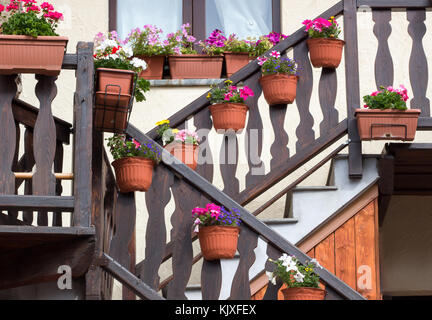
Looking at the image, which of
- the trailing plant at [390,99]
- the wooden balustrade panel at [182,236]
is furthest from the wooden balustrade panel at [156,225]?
the trailing plant at [390,99]

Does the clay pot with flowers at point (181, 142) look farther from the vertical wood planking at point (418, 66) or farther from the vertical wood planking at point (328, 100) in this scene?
the vertical wood planking at point (418, 66)

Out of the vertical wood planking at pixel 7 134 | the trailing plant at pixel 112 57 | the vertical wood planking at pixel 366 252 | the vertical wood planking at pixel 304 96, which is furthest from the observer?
the vertical wood planking at pixel 304 96

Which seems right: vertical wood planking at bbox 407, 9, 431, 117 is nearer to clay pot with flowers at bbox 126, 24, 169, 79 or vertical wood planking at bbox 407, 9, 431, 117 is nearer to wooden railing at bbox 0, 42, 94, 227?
clay pot with flowers at bbox 126, 24, 169, 79

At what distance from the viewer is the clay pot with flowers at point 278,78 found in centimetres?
821

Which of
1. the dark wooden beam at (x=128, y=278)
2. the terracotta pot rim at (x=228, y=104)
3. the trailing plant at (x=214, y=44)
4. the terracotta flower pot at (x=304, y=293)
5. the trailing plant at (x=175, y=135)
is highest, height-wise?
the trailing plant at (x=214, y=44)

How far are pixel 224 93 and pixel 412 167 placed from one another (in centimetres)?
185

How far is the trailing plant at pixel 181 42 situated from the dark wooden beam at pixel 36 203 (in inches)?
146

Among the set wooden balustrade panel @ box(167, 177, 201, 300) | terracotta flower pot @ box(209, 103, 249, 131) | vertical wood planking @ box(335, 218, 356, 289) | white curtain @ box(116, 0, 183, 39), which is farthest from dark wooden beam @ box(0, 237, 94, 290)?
white curtain @ box(116, 0, 183, 39)

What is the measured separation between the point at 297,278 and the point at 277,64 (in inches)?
80.9

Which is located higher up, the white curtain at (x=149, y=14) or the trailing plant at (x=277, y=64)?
the white curtain at (x=149, y=14)

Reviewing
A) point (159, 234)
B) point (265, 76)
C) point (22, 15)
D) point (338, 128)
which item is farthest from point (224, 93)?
point (22, 15)

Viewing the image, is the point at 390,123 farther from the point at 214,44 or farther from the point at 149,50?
the point at 149,50

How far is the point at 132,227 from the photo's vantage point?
285 inches

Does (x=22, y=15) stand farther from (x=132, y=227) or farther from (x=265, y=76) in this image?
(x=265, y=76)
